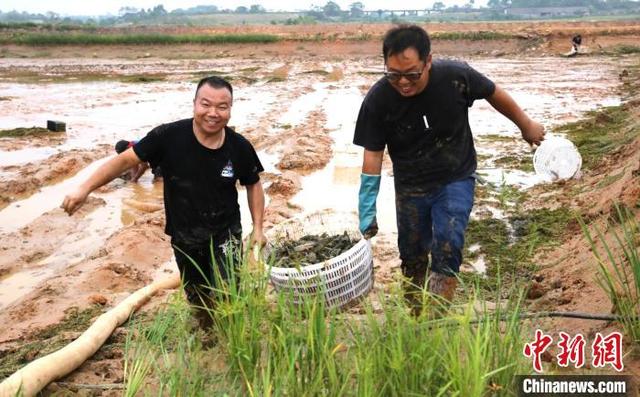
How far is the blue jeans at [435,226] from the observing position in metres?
3.52

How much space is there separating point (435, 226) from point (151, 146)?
1639 mm

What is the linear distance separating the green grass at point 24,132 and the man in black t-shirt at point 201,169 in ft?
31.0

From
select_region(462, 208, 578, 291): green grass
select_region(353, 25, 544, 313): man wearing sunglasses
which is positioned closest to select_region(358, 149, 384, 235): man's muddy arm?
select_region(353, 25, 544, 313): man wearing sunglasses

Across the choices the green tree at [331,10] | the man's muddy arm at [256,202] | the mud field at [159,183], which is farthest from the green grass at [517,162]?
the green tree at [331,10]

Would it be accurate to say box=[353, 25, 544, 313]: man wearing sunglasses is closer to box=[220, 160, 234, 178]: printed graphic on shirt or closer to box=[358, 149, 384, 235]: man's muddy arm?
box=[358, 149, 384, 235]: man's muddy arm

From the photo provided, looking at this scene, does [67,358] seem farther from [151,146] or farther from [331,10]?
[331,10]

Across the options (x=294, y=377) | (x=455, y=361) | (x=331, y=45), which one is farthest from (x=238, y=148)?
(x=331, y=45)

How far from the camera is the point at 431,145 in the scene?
3617mm

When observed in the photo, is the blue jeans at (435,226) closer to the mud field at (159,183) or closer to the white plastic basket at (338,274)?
the white plastic basket at (338,274)

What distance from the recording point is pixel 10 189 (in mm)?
Result: 8164

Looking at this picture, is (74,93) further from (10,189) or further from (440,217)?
(440,217)

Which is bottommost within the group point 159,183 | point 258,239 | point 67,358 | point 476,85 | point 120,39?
point 159,183

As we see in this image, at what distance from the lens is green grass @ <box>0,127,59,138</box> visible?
11.8 meters

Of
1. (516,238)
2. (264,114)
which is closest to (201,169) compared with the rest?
(516,238)
